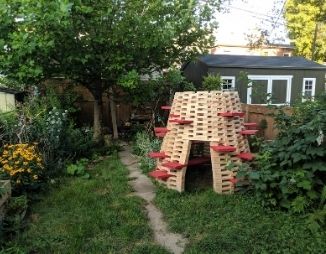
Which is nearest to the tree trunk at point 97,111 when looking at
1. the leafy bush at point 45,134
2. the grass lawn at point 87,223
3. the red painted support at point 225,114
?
the leafy bush at point 45,134

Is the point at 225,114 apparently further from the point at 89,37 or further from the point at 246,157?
the point at 89,37

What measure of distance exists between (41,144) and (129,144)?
311 cm

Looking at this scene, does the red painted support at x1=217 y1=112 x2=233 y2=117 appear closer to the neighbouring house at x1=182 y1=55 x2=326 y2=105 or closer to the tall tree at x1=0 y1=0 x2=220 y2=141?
the tall tree at x1=0 y1=0 x2=220 y2=141

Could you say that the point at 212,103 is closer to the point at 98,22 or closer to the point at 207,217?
the point at 207,217

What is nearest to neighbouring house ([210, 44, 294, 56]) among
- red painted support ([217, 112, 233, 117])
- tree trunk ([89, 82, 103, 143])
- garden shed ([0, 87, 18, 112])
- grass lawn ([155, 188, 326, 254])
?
tree trunk ([89, 82, 103, 143])

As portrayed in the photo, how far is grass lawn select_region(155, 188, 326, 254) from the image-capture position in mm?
3586

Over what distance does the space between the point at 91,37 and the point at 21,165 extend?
3.45 metres

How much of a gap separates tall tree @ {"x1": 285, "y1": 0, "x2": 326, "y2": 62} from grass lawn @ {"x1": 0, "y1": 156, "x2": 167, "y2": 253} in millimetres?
21113

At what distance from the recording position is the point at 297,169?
4258 mm

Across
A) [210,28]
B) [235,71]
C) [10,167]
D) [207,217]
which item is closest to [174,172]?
[207,217]

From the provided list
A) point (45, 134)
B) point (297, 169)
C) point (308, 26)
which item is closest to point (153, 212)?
point (297, 169)

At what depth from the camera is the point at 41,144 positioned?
641cm

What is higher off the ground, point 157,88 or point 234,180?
point 157,88

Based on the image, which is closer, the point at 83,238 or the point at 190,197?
the point at 83,238
